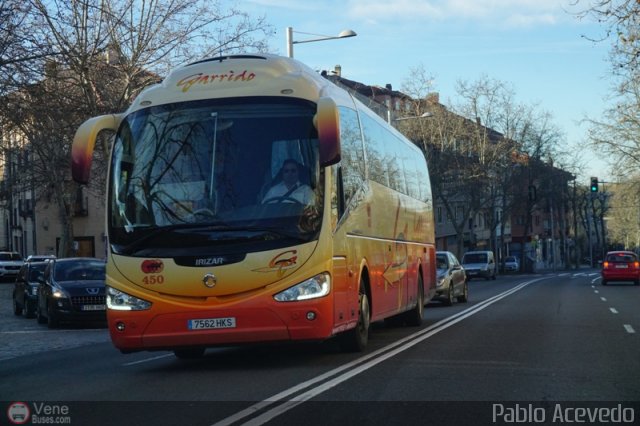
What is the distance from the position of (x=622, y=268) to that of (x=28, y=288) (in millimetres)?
28971

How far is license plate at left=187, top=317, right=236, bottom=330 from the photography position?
10477 millimetres

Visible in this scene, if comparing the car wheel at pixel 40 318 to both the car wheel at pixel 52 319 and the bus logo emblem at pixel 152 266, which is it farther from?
the bus logo emblem at pixel 152 266

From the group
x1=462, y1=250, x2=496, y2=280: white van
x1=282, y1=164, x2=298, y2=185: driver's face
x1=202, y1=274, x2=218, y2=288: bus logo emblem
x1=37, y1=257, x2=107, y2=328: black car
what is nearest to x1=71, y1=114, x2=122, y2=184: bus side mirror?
x1=202, y1=274, x2=218, y2=288: bus logo emblem

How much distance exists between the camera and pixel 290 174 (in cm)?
1072

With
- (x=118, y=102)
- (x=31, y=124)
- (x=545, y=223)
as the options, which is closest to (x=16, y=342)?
(x=31, y=124)

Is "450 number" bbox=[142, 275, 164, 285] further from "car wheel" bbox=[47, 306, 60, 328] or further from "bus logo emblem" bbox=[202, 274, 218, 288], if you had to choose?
"car wheel" bbox=[47, 306, 60, 328]

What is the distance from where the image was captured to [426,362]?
11250 millimetres

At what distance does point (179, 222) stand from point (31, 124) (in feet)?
36.8

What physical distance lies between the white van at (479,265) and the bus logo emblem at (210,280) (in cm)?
4693

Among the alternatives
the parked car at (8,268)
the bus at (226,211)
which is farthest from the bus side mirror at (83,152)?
the parked car at (8,268)

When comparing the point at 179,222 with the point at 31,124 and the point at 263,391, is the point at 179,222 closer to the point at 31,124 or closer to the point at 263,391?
the point at 263,391

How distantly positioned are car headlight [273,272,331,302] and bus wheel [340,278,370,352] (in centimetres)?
177

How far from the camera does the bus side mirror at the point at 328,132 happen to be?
33.4ft

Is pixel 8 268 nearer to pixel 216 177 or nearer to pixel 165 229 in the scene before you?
pixel 165 229
